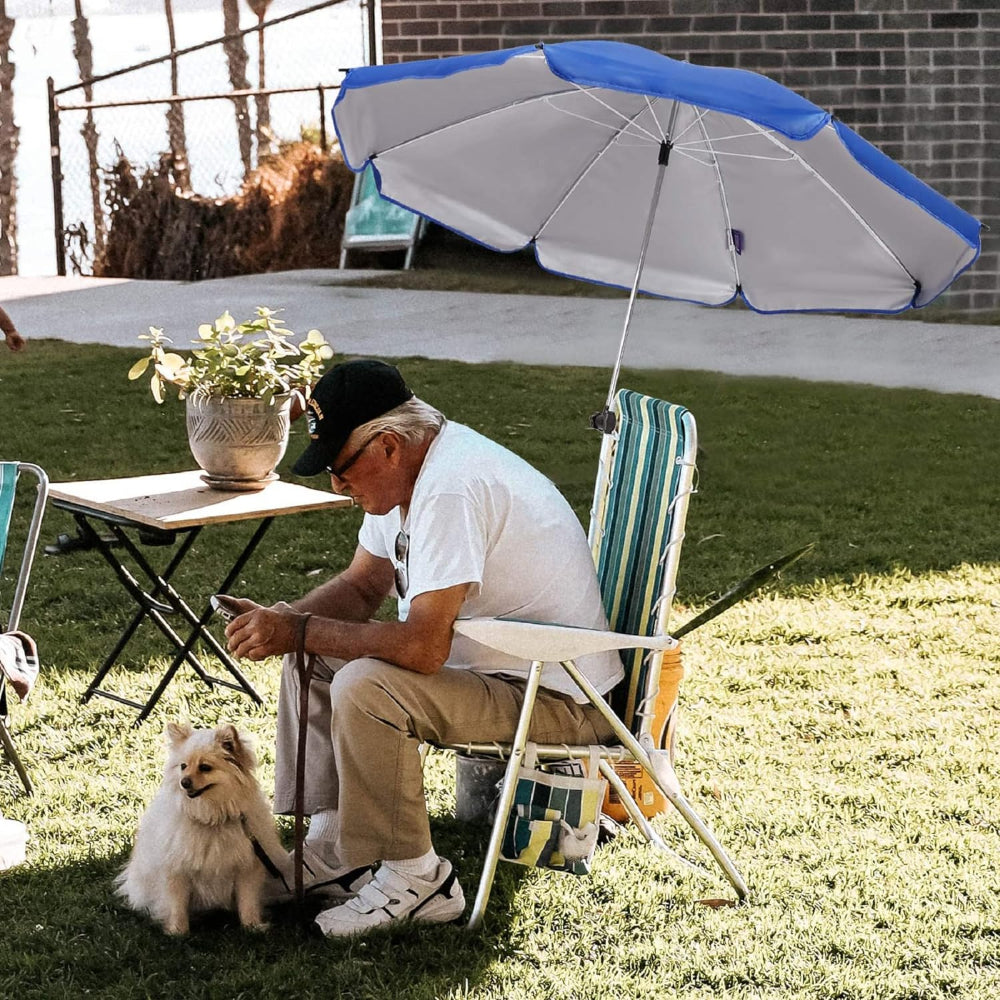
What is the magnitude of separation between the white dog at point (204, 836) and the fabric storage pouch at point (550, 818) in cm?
55

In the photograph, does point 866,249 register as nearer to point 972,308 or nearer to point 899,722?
point 899,722

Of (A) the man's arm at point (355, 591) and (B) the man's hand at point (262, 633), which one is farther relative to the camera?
(A) the man's arm at point (355, 591)

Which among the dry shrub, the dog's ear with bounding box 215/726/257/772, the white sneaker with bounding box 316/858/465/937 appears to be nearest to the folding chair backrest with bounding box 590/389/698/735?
the white sneaker with bounding box 316/858/465/937

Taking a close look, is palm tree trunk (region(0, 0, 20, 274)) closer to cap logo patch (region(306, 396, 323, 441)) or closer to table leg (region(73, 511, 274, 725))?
table leg (region(73, 511, 274, 725))

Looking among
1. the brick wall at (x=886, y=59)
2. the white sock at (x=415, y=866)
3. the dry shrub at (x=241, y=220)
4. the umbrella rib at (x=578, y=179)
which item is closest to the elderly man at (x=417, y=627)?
the white sock at (x=415, y=866)

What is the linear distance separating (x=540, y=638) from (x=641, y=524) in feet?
2.30

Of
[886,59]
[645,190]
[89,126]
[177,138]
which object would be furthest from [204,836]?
[89,126]

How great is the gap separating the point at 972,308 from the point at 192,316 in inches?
236

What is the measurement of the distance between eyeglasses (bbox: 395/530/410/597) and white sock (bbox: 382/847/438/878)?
581 mm

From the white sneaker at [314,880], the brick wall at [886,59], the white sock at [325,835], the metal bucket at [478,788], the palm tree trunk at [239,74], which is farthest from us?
the palm tree trunk at [239,74]

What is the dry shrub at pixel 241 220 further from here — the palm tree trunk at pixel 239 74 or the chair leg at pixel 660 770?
the chair leg at pixel 660 770

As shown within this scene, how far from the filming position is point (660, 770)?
11.2 feet

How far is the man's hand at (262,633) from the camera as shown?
317 centimetres

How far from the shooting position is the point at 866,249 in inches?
165
